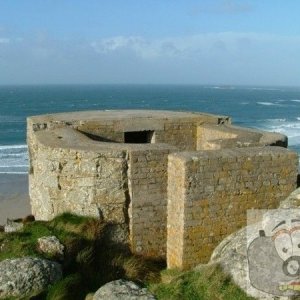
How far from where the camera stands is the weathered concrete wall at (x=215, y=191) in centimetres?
870

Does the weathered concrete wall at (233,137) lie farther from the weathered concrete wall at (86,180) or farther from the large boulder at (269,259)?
the large boulder at (269,259)

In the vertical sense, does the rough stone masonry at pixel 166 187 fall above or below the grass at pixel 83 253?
above

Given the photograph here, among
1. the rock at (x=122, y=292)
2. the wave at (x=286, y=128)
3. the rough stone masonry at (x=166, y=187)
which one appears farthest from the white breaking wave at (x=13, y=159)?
the rock at (x=122, y=292)

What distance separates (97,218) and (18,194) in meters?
15.7

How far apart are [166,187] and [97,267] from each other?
202 cm

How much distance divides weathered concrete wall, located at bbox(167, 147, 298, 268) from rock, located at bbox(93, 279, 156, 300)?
6.59 feet

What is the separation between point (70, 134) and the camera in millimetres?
11750

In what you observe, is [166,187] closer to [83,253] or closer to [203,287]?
[83,253]

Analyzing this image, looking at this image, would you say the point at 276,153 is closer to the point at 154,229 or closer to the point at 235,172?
the point at 235,172

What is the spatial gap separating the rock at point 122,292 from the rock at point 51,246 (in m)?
1.55

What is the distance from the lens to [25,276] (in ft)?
23.3

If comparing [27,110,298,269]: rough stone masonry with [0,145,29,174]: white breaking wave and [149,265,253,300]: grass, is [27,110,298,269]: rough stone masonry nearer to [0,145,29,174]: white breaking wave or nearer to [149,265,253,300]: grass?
[149,265,253,300]: grass

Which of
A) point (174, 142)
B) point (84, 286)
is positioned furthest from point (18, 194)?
point (84, 286)

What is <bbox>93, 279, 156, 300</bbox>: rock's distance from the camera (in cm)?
672
